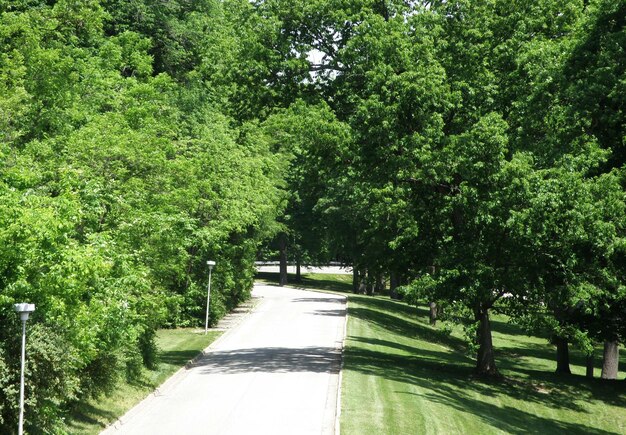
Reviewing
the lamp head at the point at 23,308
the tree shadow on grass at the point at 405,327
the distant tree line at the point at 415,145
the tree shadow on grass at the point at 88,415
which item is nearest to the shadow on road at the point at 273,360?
the distant tree line at the point at 415,145

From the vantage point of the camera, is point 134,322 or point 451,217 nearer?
point 134,322

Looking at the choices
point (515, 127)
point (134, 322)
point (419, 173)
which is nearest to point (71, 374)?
point (134, 322)

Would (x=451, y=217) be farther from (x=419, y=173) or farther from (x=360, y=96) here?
(x=360, y=96)

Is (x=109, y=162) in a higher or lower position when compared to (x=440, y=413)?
higher

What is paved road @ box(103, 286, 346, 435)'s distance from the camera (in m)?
18.8

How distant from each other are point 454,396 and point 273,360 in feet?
25.0

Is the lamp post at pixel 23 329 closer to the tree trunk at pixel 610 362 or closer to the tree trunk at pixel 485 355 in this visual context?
the tree trunk at pixel 485 355

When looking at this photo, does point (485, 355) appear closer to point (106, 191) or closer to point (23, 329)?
point (106, 191)

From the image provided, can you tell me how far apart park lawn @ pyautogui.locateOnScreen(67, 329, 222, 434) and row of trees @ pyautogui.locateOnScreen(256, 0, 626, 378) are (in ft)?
25.9

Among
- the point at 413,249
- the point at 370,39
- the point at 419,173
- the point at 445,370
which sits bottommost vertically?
the point at 445,370

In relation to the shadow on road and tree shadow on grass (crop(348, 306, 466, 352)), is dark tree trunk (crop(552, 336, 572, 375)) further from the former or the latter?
the shadow on road

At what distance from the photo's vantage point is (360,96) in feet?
95.0

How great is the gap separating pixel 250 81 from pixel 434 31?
22.0 ft

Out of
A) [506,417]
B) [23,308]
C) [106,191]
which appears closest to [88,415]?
[106,191]
